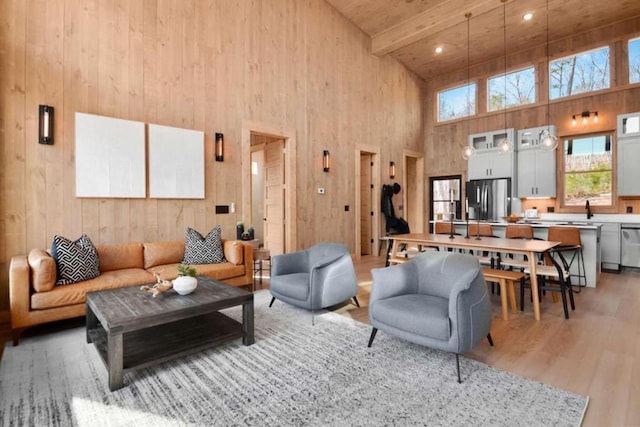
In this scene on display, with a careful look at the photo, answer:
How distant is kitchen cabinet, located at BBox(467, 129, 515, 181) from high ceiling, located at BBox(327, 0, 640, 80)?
1.96 metres

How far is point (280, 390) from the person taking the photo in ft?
6.76

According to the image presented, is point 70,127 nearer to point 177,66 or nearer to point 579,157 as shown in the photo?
point 177,66

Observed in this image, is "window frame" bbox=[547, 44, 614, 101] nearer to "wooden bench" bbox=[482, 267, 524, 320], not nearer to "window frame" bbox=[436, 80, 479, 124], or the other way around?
"window frame" bbox=[436, 80, 479, 124]

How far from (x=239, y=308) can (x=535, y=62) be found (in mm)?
8107

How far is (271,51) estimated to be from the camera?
17.4ft

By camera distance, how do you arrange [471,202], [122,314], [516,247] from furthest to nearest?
1. [471,202]
2. [516,247]
3. [122,314]

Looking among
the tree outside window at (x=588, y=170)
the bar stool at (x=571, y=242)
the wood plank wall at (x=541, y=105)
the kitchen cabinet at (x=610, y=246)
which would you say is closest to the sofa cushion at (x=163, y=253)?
the bar stool at (x=571, y=242)

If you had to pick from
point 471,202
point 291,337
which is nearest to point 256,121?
point 291,337

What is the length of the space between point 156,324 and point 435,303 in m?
2.04

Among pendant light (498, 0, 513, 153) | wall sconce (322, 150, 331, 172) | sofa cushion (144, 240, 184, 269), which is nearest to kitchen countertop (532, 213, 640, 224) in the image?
pendant light (498, 0, 513, 153)

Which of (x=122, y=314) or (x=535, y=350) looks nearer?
(x=122, y=314)

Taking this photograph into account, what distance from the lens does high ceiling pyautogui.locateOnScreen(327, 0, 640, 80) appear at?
5.75 m

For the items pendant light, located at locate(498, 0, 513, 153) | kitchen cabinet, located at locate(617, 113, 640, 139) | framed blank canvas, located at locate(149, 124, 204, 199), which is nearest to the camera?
framed blank canvas, located at locate(149, 124, 204, 199)

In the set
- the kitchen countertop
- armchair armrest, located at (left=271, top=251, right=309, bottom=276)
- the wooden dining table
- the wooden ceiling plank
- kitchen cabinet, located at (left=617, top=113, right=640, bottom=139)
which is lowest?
armchair armrest, located at (left=271, top=251, right=309, bottom=276)
